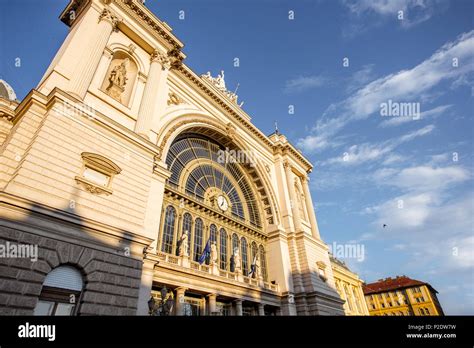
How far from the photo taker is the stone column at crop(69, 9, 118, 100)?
44.6 ft

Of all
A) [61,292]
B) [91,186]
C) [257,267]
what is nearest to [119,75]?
[91,186]

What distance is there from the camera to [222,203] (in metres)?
25.1

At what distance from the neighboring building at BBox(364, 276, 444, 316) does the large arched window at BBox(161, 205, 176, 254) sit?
75.7m

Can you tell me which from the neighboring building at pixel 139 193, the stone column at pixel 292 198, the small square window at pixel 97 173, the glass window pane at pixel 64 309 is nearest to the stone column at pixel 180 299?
the neighboring building at pixel 139 193

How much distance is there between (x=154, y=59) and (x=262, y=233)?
1860cm

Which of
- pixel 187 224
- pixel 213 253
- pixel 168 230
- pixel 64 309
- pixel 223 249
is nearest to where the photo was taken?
pixel 64 309

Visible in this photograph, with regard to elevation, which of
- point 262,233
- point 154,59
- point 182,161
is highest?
point 154,59

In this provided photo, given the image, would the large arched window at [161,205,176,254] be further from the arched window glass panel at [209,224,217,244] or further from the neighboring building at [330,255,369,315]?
the neighboring building at [330,255,369,315]

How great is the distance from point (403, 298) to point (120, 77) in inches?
3337

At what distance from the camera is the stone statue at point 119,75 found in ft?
54.9

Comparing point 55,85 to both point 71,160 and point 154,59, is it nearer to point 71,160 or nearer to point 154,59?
point 71,160

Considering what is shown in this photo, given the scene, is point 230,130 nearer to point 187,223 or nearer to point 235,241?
point 235,241
